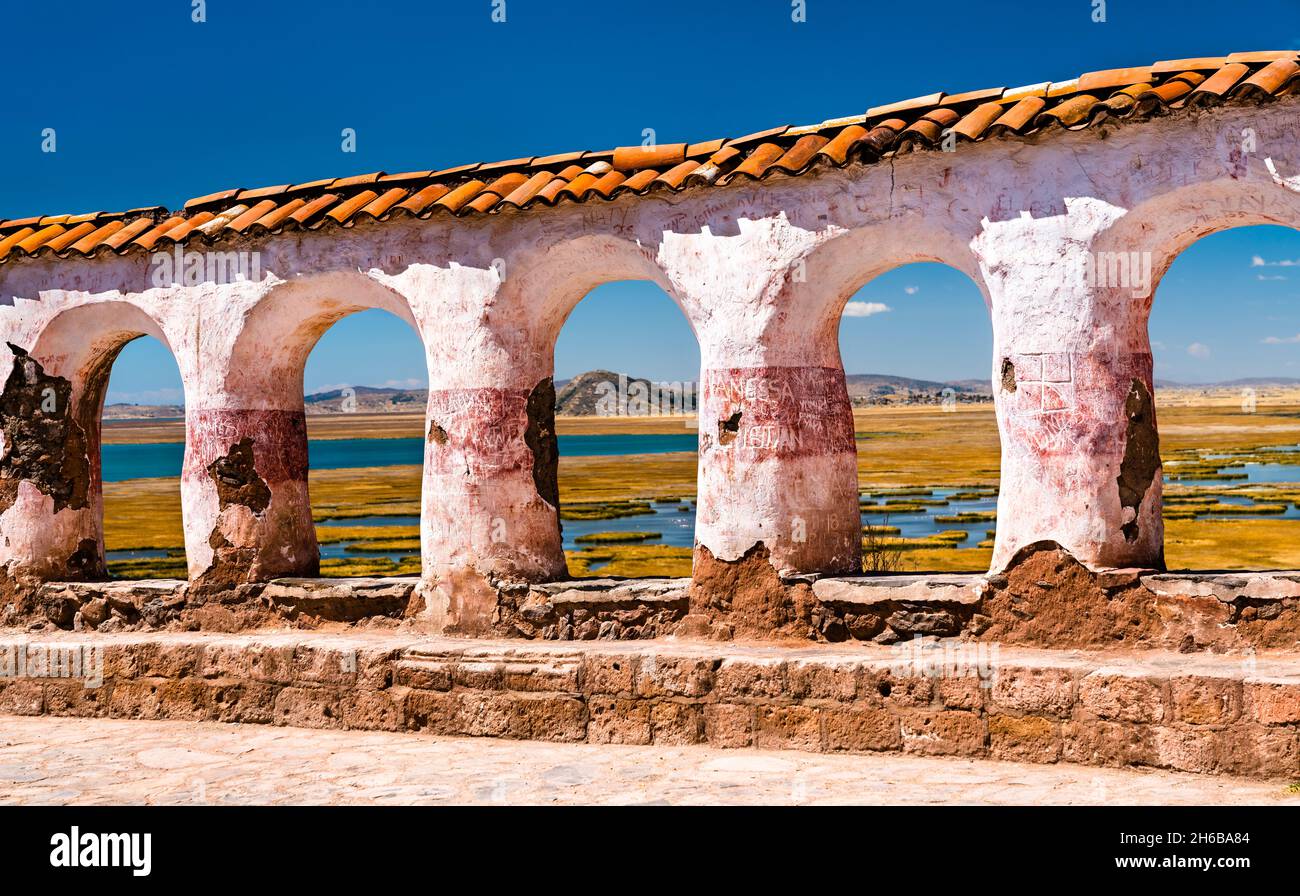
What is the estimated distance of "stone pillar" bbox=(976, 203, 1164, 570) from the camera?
6.62 metres

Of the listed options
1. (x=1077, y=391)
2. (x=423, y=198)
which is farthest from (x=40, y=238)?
(x=1077, y=391)

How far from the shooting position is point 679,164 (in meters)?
7.75

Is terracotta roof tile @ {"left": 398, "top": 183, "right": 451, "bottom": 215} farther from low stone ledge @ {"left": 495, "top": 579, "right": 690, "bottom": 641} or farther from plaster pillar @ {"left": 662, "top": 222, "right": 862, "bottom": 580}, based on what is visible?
low stone ledge @ {"left": 495, "top": 579, "right": 690, "bottom": 641}

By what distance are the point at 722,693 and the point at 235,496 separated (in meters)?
3.90

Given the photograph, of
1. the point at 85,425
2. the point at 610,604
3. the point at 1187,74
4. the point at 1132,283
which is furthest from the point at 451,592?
the point at 1187,74

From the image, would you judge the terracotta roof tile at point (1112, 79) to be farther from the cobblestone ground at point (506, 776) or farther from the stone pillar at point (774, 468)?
the cobblestone ground at point (506, 776)

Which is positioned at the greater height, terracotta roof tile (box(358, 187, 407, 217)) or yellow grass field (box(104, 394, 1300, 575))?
terracotta roof tile (box(358, 187, 407, 217))

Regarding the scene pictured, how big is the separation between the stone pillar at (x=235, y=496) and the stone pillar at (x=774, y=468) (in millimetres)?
3233

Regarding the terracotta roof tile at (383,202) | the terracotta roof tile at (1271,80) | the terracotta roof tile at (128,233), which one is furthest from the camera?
the terracotta roof tile at (128,233)

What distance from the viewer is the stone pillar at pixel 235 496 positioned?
8.93m

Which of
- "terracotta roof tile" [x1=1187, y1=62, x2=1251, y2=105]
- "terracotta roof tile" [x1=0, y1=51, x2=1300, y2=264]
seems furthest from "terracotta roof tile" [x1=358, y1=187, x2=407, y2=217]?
"terracotta roof tile" [x1=1187, y1=62, x2=1251, y2=105]

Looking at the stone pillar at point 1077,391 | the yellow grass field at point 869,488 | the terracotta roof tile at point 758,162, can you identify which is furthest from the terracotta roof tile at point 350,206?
the yellow grass field at point 869,488

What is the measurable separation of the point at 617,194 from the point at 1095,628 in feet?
11.9

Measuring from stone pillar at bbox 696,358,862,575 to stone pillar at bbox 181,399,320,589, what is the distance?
3.23 metres
